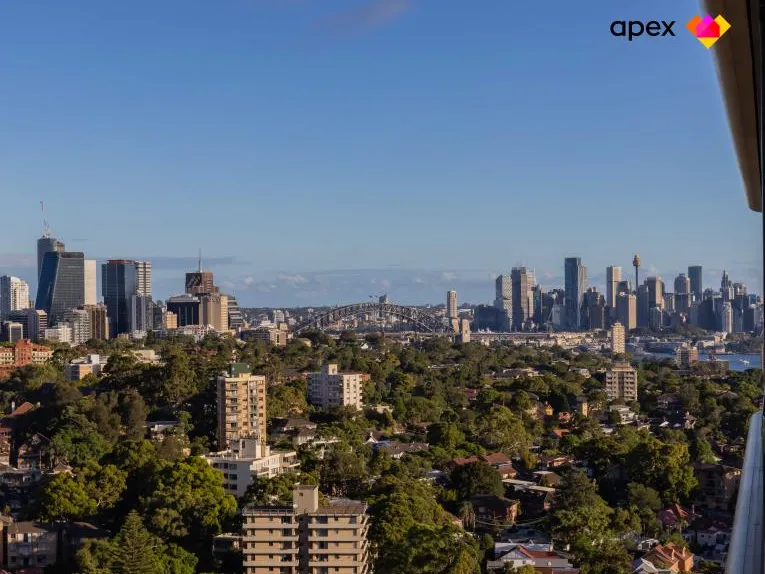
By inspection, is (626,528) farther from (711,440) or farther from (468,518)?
(711,440)

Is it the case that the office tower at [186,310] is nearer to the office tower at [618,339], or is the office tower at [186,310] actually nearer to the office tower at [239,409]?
the office tower at [618,339]

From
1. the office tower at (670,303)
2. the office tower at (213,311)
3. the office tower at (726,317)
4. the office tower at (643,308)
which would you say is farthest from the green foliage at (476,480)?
the office tower at (213,311)

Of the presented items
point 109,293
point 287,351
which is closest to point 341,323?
point 109,293

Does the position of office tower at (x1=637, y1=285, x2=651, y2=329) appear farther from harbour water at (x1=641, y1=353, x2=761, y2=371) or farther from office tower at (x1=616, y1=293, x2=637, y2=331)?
harbour water at (x1=641, y1=353, x2=761, y2=371)

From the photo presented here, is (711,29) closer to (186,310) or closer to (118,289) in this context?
(118,289)

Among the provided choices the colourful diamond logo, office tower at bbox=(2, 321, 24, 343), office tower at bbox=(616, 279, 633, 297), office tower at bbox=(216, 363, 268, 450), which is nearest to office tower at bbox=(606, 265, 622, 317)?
office tower at bbox=(616, 279, 633, 297)
